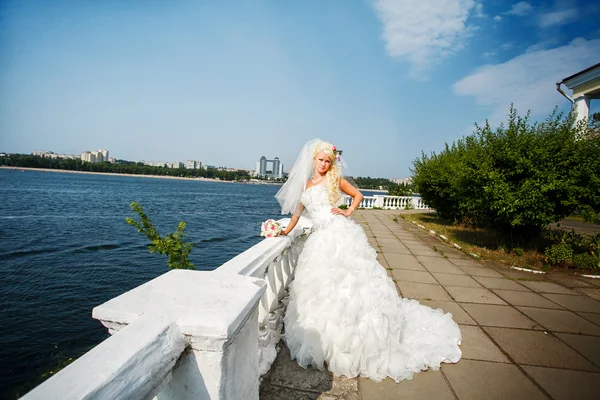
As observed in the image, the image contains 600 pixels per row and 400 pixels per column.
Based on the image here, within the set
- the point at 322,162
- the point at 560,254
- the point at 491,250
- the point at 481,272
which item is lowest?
the point at 481,272

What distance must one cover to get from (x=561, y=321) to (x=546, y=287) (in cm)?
156

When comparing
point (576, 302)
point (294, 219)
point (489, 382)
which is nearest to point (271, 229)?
point (294, 219)

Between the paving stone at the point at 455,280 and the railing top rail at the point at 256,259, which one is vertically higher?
the railing top rail at the point at 256,259

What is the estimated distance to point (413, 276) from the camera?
17.7 ft

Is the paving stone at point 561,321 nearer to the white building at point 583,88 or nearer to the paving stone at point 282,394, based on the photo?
the paving stone at point 282,394

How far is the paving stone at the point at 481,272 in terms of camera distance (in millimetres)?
5631

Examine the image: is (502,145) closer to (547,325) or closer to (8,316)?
(547,325)

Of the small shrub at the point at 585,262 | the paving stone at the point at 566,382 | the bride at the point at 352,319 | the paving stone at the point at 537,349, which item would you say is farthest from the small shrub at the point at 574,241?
the bride at the point at 352,319

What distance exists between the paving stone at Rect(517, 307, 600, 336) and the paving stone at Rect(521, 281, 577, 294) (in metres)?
0.94

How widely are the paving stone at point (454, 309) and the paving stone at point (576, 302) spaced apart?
157 centimetres

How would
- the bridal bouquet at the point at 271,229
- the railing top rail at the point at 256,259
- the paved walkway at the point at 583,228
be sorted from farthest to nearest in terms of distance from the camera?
the paved walkway at the point at 583,228 → the bridal bouquet at the point at 271,229 → the railing top rail at the point at 256,259

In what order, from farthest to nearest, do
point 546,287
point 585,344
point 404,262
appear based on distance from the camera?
point 404,262 → point 546,287 → point 585,344

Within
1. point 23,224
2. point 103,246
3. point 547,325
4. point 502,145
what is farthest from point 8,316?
point 23,224

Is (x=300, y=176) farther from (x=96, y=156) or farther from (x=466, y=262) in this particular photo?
(x=96, y=156)
